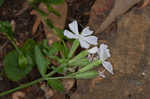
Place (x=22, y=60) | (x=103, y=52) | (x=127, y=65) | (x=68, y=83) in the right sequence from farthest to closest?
(x=68, y=83) → (x=22, y=60) → (x=127, y=65) → (x=103, y=52)

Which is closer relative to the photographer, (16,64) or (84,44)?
(84,44)

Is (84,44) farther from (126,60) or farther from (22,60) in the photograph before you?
(22,60)

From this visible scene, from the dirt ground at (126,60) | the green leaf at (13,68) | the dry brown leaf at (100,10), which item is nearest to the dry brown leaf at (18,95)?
the green leaf at (13,68)

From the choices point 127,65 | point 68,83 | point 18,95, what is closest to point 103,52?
point 127,65

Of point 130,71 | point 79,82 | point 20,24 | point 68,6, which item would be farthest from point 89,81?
point 20,24

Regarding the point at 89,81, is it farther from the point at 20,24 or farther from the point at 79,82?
the point at 20,24

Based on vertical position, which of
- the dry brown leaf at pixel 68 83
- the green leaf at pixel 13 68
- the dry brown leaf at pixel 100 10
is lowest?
the dry brown leaf at pixel 68 83

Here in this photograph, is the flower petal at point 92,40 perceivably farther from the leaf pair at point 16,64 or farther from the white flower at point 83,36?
the leaf pair at point 16,64

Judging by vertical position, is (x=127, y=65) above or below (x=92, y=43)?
below
